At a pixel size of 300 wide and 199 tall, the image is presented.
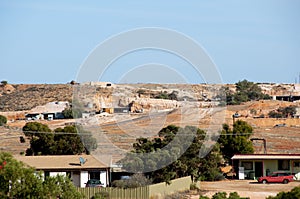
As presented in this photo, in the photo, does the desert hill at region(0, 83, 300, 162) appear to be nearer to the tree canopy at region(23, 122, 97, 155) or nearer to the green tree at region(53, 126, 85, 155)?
the tree canopy at region(23, 122, 97, 155)

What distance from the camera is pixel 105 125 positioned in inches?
3413

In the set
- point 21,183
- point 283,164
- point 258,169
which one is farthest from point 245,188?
point 21,183

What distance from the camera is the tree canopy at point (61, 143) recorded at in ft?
205

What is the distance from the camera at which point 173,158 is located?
51.4 metres

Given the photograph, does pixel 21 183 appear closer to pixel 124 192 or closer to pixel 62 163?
pixel 124 192

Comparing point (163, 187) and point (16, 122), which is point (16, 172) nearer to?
point (163, 187)

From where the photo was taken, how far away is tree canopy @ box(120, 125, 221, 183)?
164 ft

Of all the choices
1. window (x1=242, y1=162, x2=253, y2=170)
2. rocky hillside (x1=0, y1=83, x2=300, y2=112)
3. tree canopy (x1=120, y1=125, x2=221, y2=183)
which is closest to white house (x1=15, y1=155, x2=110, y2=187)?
tree canopy (x1=120, y1=125, x2=221, y2=183)

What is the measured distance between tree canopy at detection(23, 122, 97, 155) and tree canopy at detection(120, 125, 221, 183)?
9.51m

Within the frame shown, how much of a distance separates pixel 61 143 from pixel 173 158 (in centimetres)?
1448

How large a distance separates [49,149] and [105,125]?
23.9 metres

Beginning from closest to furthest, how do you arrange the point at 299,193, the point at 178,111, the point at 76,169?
1. the point at 299,193
2. the point at 76,169
3. the point at 178,111

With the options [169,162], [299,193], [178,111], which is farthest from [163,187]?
[178,111]

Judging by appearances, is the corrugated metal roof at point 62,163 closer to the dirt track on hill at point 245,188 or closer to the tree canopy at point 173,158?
the tree canopy at point 173,158
